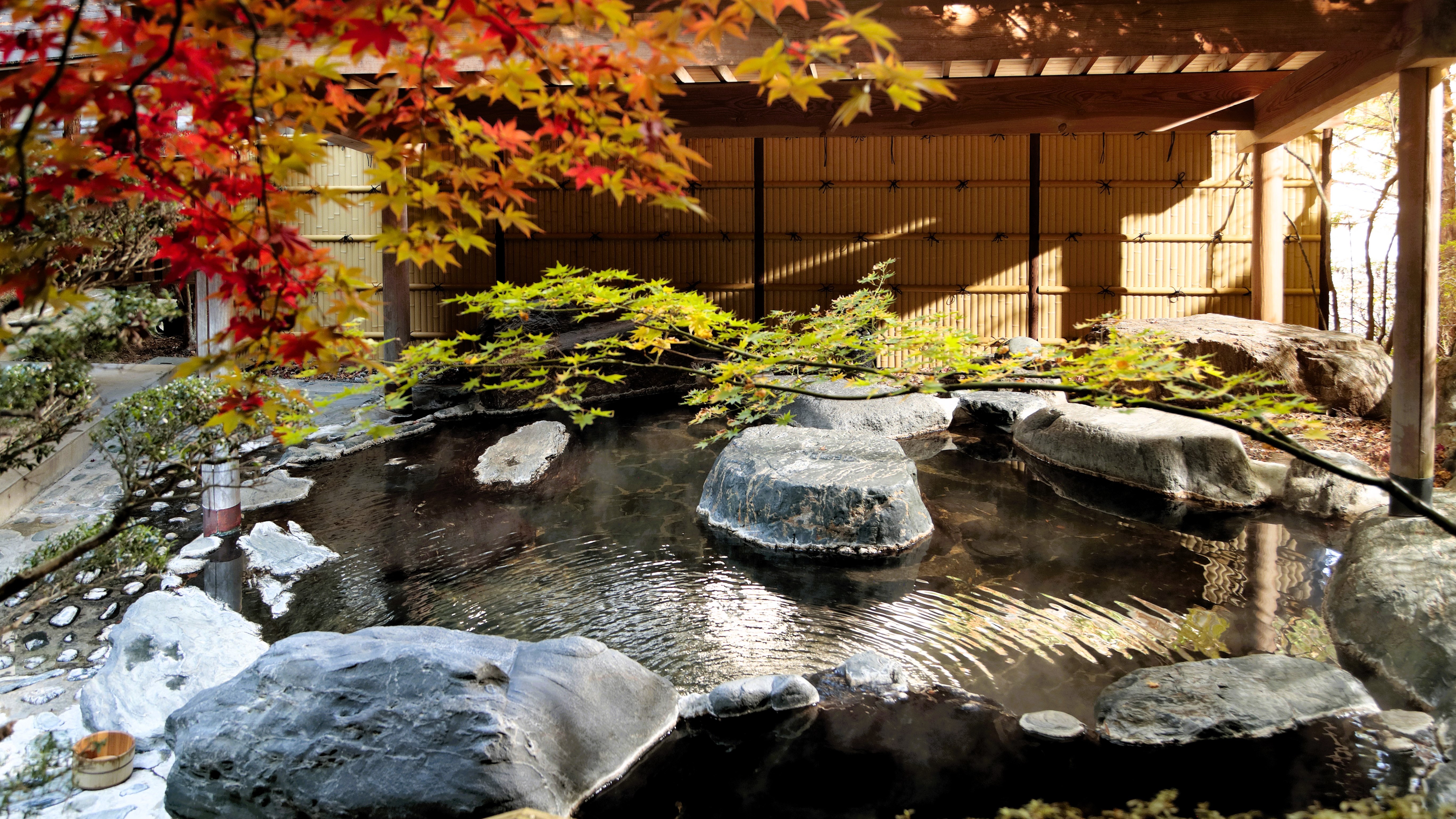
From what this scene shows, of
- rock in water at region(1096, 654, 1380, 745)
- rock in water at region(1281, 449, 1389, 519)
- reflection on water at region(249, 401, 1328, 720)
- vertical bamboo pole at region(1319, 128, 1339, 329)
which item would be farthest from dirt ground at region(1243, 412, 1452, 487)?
vertical bamboo pole at region(1319, 128, 1339, 329)

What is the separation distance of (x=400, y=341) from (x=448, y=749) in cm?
610

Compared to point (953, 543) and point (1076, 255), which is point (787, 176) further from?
point (953, 543)

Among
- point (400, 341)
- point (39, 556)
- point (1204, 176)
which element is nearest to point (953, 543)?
point (39, 556)

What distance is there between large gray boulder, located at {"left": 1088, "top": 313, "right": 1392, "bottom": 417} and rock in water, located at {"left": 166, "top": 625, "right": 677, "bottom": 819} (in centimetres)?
594

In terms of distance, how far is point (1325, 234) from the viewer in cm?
1018

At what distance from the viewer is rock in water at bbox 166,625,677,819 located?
264 cm

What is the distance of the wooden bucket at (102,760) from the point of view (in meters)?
2.74

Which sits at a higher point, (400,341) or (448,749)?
(400,341)

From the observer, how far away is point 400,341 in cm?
813

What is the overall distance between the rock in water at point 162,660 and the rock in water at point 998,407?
6.66 metres

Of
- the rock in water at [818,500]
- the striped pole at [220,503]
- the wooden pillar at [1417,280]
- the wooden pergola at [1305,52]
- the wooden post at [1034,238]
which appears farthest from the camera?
the wooden post at [1034,238]

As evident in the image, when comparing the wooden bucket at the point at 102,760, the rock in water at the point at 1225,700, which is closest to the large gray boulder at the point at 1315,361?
the rock in water at the point at 1225,700

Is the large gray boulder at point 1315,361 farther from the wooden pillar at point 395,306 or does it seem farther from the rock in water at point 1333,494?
the wooden pillar at point 395,306

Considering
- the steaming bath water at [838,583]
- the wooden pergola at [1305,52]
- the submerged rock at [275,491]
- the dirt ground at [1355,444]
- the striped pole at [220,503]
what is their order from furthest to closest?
the dirt ground at [1355,444]
the submerged rock at [275,491]
the striped pole at [220,503]
the wooden pergola at [1305,52]
the steaming bath water at [838,583]
